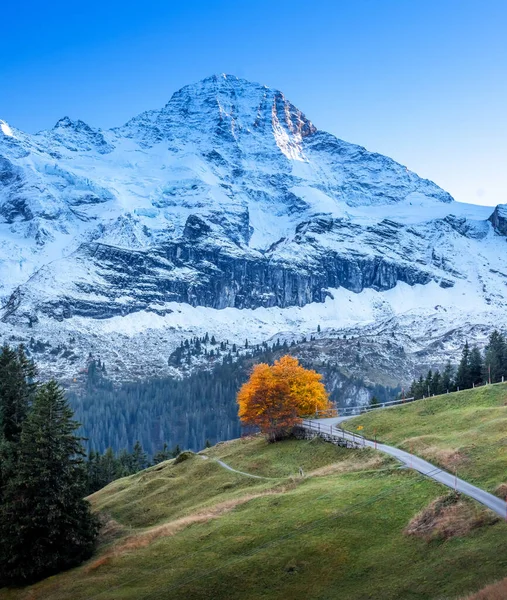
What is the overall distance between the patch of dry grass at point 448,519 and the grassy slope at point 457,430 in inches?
143

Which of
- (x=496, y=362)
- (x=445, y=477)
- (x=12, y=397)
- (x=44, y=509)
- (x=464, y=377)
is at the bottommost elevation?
(x=445, y=477)

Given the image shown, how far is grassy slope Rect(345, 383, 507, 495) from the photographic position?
1739 inches

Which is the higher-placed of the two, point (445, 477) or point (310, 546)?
point (445, 477)

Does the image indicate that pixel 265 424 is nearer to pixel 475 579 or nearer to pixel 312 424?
pixel 312 424

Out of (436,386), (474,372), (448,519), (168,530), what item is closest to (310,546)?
(448,519)

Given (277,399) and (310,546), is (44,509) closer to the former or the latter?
(310,546)

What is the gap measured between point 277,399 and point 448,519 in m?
40.8

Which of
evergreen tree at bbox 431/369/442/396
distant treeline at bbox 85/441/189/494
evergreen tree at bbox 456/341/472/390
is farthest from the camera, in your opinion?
evergreen tree at bbox 431/369/442/396

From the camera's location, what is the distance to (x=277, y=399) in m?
75.9

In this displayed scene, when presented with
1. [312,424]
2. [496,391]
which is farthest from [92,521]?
[496,391]

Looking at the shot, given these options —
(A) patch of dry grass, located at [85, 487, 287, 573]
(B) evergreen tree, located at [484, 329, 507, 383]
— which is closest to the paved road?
(A) patch of dry grass, located at [85, 487, 287, 573]

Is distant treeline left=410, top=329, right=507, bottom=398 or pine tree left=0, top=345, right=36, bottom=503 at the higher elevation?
pine tree left=0, top=345, right=36, bottom=503

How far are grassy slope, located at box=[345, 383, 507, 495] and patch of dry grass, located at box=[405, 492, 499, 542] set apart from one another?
3644 mm

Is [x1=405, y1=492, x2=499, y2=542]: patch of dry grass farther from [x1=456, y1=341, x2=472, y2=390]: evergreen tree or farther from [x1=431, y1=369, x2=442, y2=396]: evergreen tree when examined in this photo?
[x1=431, y1=369, x2=442, y2=396]: evergreen tree
